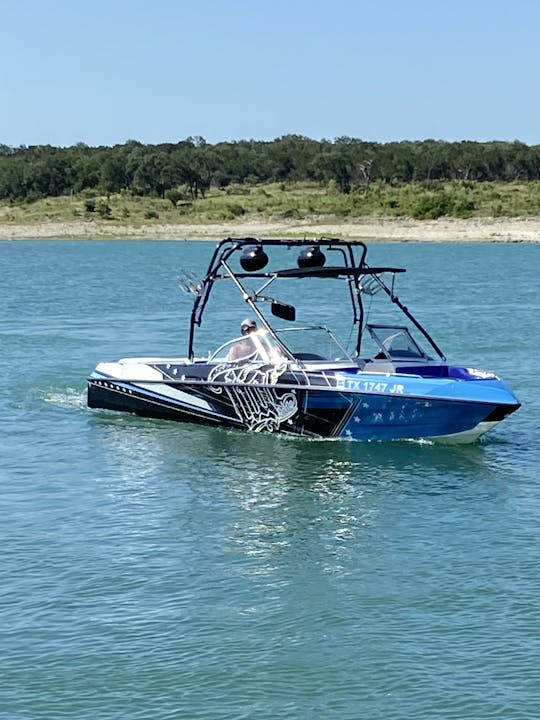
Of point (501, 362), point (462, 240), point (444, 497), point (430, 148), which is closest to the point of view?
point (444, 497)

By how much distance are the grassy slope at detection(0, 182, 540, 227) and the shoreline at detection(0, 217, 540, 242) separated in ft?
3.99

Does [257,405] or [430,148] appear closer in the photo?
[257,405]

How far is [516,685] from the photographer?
9961 millimetres

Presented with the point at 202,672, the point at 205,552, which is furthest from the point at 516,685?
the point at 205,552

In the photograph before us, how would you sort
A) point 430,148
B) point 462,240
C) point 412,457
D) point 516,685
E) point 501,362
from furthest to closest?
point 430,148
point 462,240
point 501,362
point 412,457
point 516,685

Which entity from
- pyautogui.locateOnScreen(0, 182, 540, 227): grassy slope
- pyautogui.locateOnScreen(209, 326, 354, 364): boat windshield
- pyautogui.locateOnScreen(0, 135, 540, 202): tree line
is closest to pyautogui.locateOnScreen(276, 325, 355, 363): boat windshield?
pyautogui.locateOnScreen(209, 326, 354, 364): boat windshield

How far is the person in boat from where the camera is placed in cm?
1847

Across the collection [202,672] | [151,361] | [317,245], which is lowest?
[202,672]

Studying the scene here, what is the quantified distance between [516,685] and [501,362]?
16.6 meters

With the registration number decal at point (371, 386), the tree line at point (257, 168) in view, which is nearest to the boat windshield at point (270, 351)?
the registration number decal at point (371, 386)

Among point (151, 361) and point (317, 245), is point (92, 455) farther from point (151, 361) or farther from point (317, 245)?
point (317, 245)

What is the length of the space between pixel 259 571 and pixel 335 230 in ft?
215

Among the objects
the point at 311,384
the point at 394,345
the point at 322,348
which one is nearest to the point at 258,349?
the point at 322,348

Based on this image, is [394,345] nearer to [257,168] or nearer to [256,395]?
[256,395]
